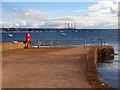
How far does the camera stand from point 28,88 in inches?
475

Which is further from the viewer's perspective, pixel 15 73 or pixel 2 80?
pixel 15 73

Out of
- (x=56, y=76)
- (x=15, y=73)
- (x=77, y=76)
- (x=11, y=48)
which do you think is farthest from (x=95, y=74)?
(x=11, y=48)

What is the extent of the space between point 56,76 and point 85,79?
1.48 m

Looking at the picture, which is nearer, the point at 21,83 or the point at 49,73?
the point at 21,83

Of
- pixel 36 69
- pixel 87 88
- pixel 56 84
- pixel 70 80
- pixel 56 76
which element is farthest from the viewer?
pixel 36 69

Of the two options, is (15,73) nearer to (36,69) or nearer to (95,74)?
(36,69)

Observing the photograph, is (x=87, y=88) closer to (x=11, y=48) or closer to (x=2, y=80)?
(x=2, y=80)

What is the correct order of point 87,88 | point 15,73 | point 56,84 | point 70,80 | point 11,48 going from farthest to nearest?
point 11,48
point 15,73
point 70,80
point 56,84
point 87,88

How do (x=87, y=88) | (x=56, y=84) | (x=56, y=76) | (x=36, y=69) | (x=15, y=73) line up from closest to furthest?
(x=87, y=88) → (x=56, y=84) → (x=56, y=76) → (x=15, y=73) → (x=36, y=69)

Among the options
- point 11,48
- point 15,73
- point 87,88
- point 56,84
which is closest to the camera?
point 87,88

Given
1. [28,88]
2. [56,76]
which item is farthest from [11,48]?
[28,88]

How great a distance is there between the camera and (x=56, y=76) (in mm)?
14688

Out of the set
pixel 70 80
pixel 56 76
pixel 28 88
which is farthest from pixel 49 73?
pixel 28 88

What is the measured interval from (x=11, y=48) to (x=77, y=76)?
69.0 feet
